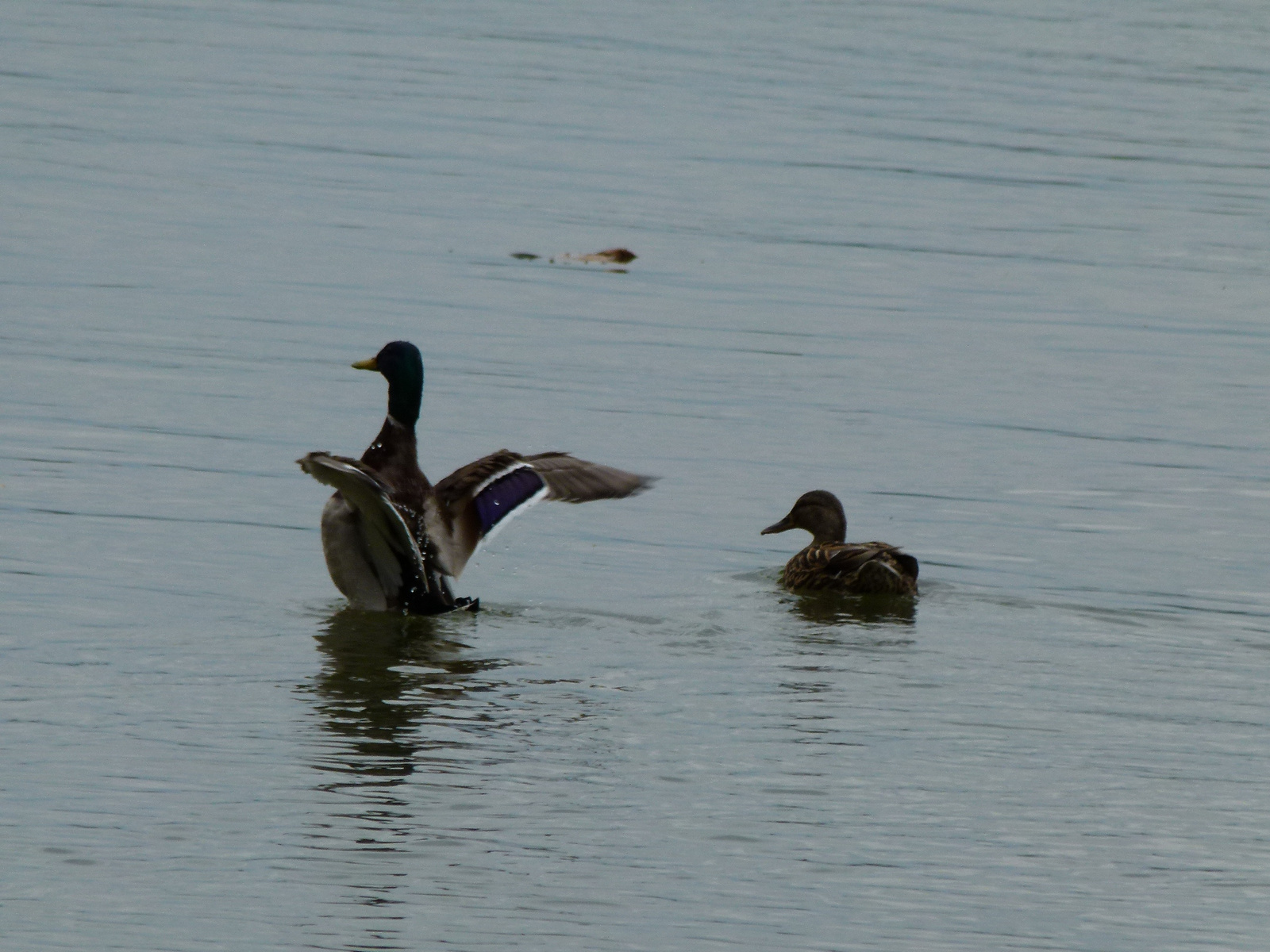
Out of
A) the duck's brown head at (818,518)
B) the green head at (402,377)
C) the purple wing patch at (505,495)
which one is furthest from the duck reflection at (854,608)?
the green head at (402,377)

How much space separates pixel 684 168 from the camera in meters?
20.4

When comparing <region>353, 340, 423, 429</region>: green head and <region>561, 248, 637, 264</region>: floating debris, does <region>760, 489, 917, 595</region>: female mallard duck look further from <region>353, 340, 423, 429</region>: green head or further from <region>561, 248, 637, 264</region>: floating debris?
<region>561, 248, 637, 264</region>: floating debris

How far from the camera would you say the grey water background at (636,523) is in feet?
20.1

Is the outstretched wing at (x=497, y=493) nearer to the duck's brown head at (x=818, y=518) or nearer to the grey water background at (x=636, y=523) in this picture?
the grey water background at (x=636, y=523)

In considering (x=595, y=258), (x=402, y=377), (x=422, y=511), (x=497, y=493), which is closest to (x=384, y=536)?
(x=422, y=511)

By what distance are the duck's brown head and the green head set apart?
1736 mm

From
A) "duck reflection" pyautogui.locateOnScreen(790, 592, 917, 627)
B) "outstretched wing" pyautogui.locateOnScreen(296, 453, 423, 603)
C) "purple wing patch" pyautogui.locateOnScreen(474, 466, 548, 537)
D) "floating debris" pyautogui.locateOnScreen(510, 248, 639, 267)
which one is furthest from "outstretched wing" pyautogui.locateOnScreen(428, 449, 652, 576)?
"floating debris" pyautogui.locateOnScreen(510, 248, 639, 267)

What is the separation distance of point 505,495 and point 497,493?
0.11 feet

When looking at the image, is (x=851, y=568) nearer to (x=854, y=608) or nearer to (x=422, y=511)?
(x=854, y=608)

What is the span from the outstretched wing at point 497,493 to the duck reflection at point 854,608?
35.6 inches

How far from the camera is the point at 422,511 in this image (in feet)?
30.2

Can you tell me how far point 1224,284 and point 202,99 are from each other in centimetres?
986

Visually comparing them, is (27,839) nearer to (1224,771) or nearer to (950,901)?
(950,901)

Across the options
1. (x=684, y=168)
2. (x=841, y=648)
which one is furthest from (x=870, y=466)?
(x=684, y=168)
